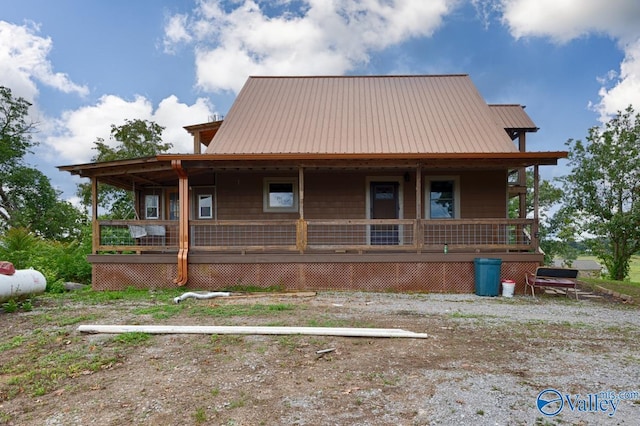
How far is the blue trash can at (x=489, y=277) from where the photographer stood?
27.6 feet

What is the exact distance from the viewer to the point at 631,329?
223 inches

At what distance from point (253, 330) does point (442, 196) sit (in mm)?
7547

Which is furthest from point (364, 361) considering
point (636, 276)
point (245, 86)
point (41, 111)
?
point (41, 111)

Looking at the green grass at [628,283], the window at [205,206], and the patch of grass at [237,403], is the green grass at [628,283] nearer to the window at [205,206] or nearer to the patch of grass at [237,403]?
the patch of grass at [237,403]

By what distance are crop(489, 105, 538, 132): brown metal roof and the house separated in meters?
0.04

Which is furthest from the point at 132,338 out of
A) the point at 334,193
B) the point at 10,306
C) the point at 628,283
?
the point at 628,283

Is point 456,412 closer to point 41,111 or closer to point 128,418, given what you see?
point 128,418

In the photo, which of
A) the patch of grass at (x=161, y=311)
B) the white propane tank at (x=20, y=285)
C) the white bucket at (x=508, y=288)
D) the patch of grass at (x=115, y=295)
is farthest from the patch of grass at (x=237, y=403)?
the white bucket at (x=508, y=288)

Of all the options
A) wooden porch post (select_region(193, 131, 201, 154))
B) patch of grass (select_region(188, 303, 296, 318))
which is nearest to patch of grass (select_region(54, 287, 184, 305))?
patch of grass (select_region(188, 303, 296, 318))

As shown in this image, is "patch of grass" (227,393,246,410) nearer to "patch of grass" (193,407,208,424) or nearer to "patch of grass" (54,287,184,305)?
"patch of grass" (193,407,208,424)

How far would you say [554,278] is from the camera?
839 cm

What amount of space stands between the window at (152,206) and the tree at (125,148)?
8.15 m

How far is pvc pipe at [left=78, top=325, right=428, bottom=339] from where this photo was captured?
16.3 ft

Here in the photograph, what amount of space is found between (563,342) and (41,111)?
2739 cm
